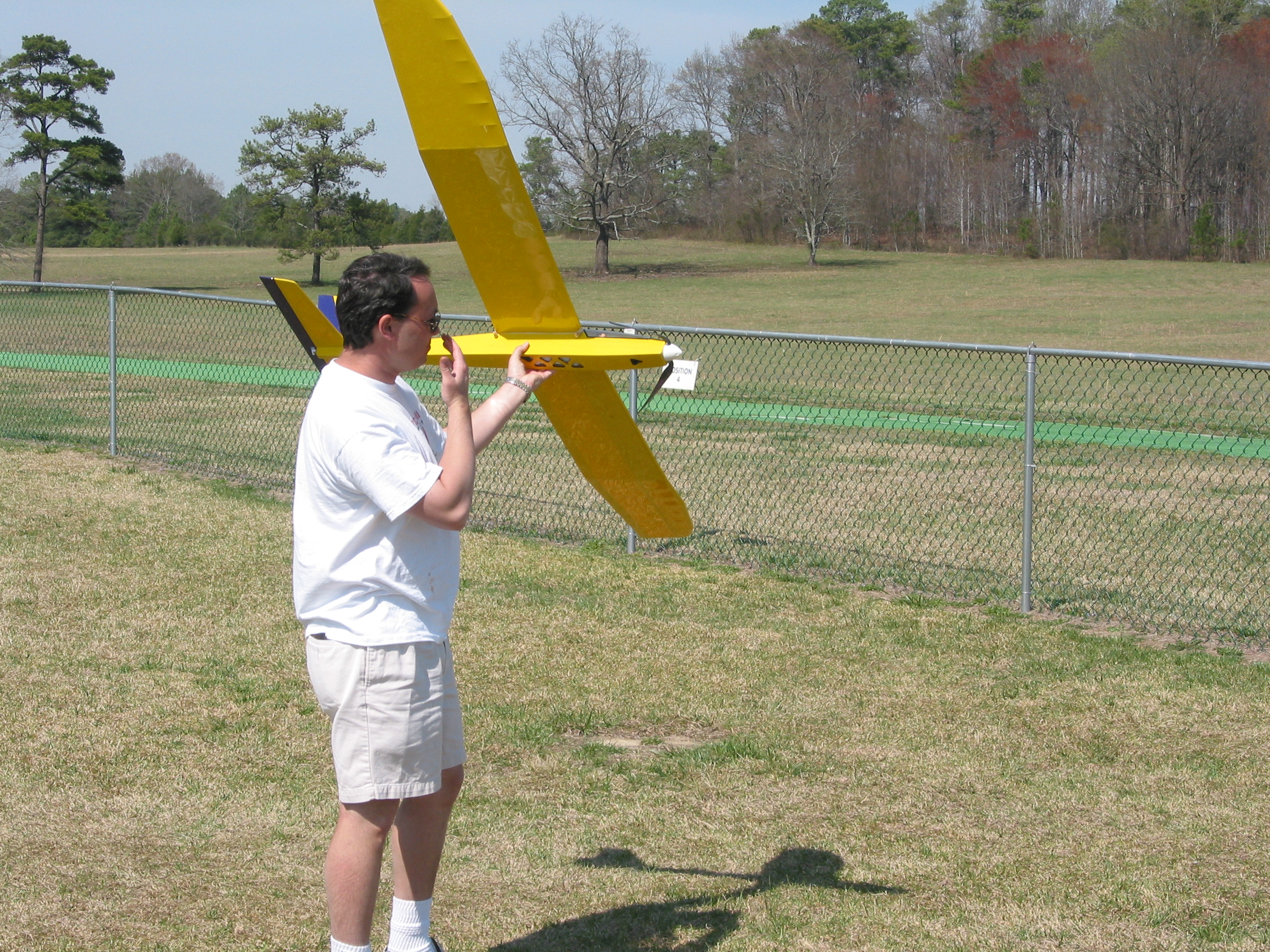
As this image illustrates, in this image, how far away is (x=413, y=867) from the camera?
10.2 ft

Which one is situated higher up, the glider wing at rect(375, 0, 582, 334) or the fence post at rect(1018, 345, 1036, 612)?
the glider wing at rect(375, 0, 582, 334)

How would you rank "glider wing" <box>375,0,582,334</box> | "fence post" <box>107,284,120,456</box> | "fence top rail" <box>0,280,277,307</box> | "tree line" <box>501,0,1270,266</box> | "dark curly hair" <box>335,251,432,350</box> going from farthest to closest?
1. "tree line" <box>501,0,1270,266</box>
2. "fence post" <box>107,284,120,456</box>
3. "fence top rail" <box>0,280,277,307</box>
4. "glider wing" <box>375,0,582,334</box>
5. "dark curly hair" <box>335,251,432,350</box>

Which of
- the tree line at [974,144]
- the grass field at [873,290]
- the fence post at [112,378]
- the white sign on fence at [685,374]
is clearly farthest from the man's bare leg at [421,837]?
the tree line at [974,144]

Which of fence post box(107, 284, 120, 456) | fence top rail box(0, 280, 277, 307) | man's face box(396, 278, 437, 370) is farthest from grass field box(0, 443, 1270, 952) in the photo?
fence post box(107, 284, 120, 456)

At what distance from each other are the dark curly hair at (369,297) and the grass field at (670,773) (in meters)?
1.84

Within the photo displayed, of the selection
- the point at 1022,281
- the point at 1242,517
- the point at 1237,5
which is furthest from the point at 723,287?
the point at 1242,517

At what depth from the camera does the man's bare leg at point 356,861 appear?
2926 mm

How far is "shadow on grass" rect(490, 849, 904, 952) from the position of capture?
11.7 ft

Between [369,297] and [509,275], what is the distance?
2.60ft

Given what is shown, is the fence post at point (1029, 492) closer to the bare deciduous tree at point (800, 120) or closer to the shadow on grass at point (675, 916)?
the shadow on grass at point (675, 916)

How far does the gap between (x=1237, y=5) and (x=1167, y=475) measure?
5733 cm

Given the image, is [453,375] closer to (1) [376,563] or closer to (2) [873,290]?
(1) [376,563]

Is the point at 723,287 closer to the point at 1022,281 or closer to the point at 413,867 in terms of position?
the point at 1022,281

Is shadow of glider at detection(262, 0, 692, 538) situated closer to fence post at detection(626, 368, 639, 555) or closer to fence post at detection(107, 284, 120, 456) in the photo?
fence post at detection(626, 368, 639, 555)
